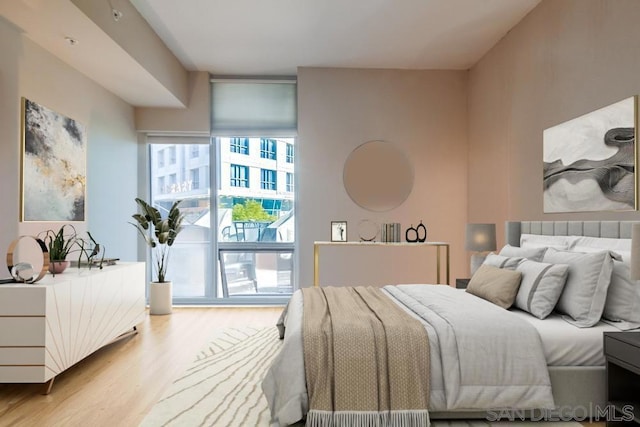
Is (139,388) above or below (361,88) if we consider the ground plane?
below

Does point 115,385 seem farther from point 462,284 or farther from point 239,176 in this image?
point 239,176

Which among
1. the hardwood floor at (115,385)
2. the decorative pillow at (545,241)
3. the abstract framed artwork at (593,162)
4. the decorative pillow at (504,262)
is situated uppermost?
the abstract framed artwork at (593,162)

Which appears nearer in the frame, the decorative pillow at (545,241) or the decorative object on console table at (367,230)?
the decorative pillow at (545,241)

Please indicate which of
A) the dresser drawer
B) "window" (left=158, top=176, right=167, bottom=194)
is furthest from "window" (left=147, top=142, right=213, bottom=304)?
the dresser drawer

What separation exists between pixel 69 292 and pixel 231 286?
2987mm

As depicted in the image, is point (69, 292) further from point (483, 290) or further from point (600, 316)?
point (600, 316)

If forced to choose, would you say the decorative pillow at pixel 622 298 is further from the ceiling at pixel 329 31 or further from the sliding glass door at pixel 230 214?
the sliding glass door at pixel 230 214

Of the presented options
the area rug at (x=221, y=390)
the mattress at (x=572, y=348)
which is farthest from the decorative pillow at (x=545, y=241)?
the area rug at (x=221, y=390)

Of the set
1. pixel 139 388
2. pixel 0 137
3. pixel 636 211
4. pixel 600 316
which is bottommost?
pixel 139 388

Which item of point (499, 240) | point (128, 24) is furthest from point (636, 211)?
point (128, 24)

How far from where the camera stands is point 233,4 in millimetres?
3943

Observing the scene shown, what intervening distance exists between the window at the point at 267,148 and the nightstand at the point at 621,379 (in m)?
4.45

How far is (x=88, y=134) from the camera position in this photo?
4.49 m

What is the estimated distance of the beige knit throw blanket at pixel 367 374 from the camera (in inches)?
87.7
